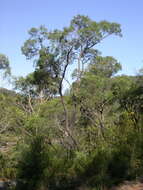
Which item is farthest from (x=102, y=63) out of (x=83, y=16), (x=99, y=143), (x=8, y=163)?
(x=99, y=143)

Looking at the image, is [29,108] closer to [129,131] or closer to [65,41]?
[65,41]

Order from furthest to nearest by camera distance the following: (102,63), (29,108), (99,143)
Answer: (29,108) < (102,63) < (99,143)

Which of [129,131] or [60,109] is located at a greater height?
[60,109]

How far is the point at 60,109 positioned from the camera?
2155 centimetres

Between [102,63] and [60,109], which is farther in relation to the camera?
[102,63]

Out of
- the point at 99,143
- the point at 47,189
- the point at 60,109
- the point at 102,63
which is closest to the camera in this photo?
the point at 47,189

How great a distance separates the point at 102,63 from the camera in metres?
23.5

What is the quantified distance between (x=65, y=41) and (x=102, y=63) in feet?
17.0

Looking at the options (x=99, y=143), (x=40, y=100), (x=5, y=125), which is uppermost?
(x=40, y=100)

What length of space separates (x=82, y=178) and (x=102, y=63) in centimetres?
1796

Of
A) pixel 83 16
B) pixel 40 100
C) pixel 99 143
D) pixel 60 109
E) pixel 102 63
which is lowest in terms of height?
pixel 99 143

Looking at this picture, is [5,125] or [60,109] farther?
[60,109]

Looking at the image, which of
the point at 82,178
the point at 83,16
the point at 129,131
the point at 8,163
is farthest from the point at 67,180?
the point at 83,16

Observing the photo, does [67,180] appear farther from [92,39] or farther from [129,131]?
[92,39]
